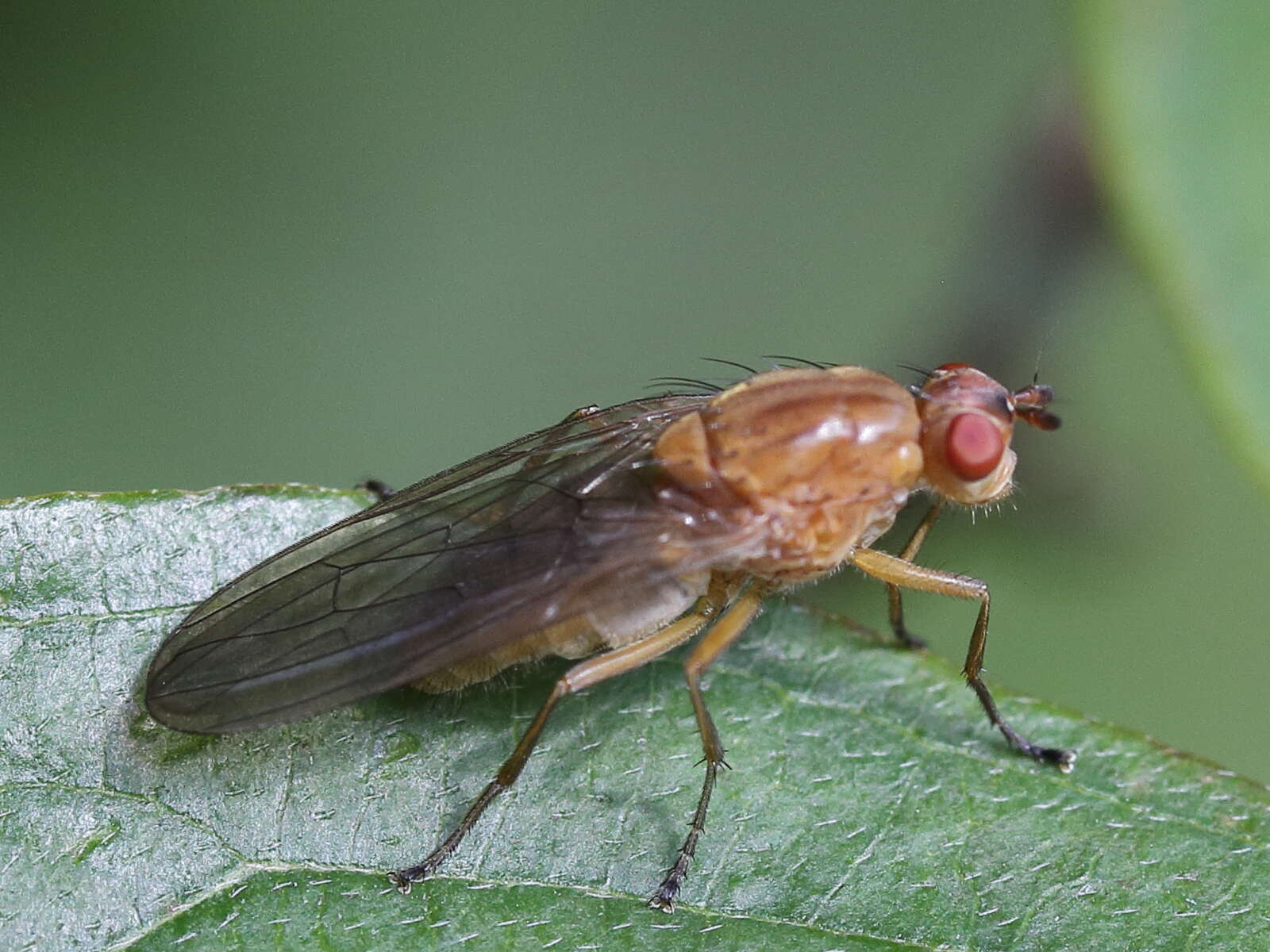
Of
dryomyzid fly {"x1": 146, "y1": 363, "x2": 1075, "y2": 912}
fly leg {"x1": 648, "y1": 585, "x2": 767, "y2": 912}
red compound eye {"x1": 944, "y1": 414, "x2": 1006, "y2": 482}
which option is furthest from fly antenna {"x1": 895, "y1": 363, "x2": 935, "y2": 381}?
fly leg {"x1": 648, "y1": 585, "x2": 767, "y2": 912}

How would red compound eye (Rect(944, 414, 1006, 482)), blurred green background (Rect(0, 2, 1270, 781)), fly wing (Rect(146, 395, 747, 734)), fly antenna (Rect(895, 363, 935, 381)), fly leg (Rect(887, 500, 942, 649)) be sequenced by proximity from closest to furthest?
1. fly wing (Rect(146, 395, 747, 734))
2. red compound eye (Rect(944, 414, 1006, 482))
3. fly leg (Rect(887, 500, 942, 649))
4. fly antenna (Rect(895, 363, 935, 381))
5. blurred green background (Rect(0, 2, 1270, 781))

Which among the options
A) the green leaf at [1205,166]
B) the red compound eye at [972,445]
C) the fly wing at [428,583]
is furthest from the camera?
the red compound eye at [972,445]

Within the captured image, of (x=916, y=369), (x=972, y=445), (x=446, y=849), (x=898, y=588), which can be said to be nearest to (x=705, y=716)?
(x=446, y=849)

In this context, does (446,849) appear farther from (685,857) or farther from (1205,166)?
(1205,166)

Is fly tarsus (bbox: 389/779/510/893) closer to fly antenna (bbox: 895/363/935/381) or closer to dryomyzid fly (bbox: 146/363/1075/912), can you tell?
dryomyzid fly (bbox: 146/363/1075/912)

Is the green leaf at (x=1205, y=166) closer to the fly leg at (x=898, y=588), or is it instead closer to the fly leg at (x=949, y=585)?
the fly leg at (x=949, y=585)

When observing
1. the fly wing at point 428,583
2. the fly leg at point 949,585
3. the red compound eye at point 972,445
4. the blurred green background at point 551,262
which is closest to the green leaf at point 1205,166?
the red compound eye at point 972,445

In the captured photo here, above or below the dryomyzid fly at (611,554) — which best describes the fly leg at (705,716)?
below

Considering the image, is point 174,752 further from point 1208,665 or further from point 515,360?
point 1208,665
